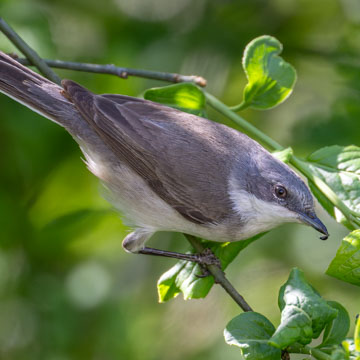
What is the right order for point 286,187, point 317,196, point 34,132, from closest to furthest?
point 317,196 < point 286,187 < point 34,132

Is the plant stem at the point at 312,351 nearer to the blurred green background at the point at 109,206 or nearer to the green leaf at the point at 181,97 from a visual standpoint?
the green leaf at the point at 181,97

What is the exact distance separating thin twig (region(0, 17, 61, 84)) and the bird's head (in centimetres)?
126

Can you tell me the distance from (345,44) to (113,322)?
9.43 ft

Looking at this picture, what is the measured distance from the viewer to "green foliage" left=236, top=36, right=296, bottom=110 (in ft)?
11.4

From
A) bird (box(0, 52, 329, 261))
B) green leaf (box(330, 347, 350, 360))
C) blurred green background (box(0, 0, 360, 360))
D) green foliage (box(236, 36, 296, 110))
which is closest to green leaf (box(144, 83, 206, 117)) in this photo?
bird (box(0, 52, 329, 261))

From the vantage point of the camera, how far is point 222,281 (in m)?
3.16

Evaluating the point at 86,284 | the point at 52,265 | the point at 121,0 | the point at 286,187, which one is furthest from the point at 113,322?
the point at 121,0

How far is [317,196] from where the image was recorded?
3.30 m

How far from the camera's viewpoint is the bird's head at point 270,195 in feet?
11.5

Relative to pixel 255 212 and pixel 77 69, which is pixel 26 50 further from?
pixel 255 212

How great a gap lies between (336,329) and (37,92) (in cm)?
234

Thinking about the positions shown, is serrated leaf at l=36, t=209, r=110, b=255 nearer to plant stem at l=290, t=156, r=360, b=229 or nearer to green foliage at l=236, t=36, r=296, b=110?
green foliage at l=236, t=36, r=296, b=110

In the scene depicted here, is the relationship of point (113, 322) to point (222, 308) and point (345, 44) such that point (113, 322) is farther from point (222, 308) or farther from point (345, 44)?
point (345, 44)

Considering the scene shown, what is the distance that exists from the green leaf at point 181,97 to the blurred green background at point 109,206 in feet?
3.20
